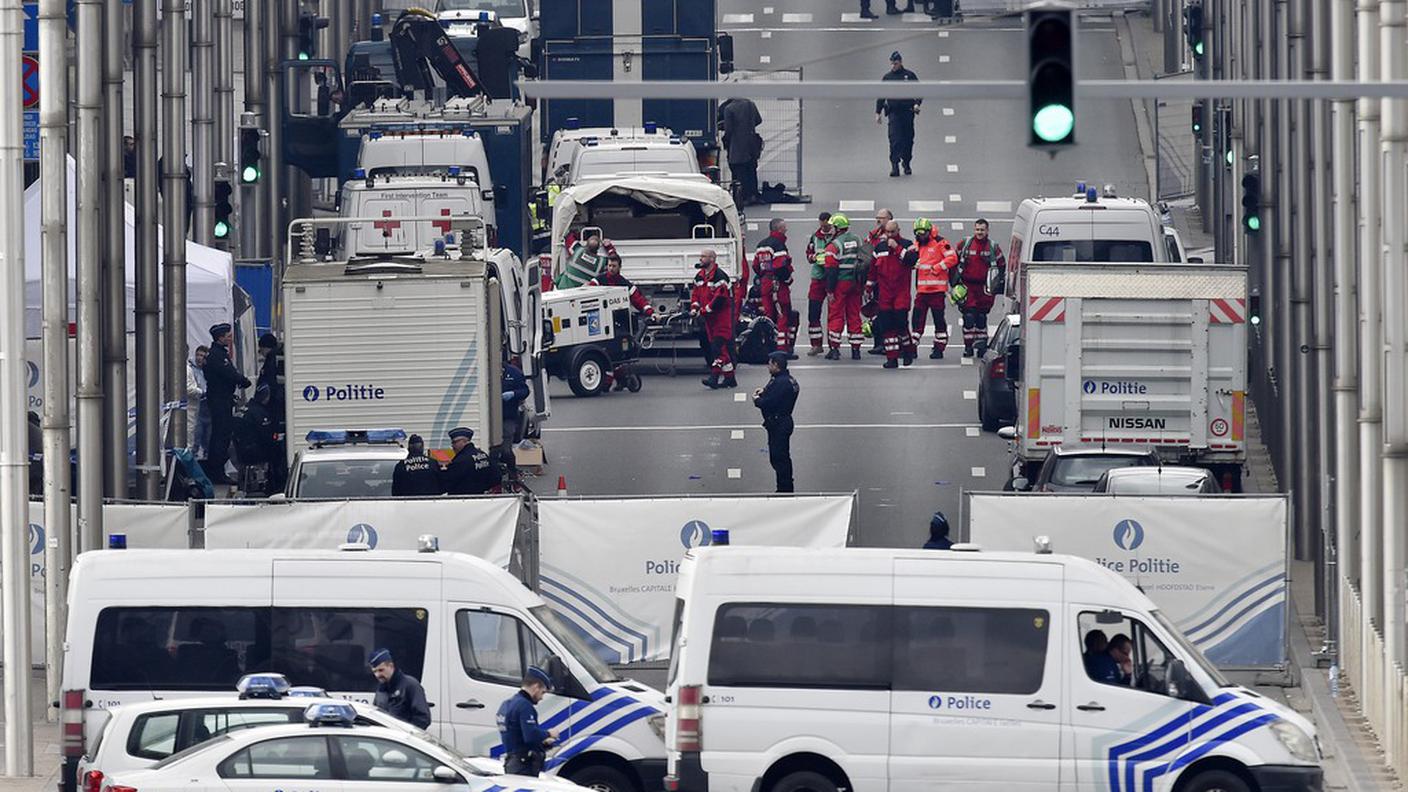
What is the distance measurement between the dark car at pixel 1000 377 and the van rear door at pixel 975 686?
1444cm

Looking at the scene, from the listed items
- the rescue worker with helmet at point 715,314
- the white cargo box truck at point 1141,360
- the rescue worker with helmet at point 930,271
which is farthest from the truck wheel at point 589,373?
the white cargo box truck at point 1141,360

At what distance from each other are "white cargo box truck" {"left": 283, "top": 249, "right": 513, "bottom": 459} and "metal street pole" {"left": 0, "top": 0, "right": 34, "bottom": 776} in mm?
7510

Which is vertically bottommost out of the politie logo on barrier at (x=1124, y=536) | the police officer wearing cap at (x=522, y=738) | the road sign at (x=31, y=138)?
the police officer wearing cap at (x=522, y=738)

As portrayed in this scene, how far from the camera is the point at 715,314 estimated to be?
38.8 meters

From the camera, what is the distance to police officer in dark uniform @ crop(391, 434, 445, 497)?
27.1 meters

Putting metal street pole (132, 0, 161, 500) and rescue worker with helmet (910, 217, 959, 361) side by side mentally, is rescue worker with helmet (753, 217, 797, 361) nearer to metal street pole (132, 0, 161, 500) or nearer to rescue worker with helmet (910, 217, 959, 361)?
rescue worker with helmet (910, 217, 959, 361)

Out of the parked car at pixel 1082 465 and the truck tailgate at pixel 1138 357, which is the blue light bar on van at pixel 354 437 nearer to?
the parked car at pixel 1082 465

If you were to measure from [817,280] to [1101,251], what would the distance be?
14.0 feet

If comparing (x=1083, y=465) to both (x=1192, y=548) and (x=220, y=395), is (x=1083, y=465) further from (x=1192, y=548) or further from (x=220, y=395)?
(x=220, y=395)

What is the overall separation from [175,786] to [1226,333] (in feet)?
54.3

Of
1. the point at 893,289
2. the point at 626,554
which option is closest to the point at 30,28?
the point at 893,289

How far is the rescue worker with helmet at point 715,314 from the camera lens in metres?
Result: 38.1

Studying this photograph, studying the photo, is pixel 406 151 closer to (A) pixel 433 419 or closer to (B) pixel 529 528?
(A) pixel 433 419

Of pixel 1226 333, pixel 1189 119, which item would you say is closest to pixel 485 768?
pixel 1226 333
